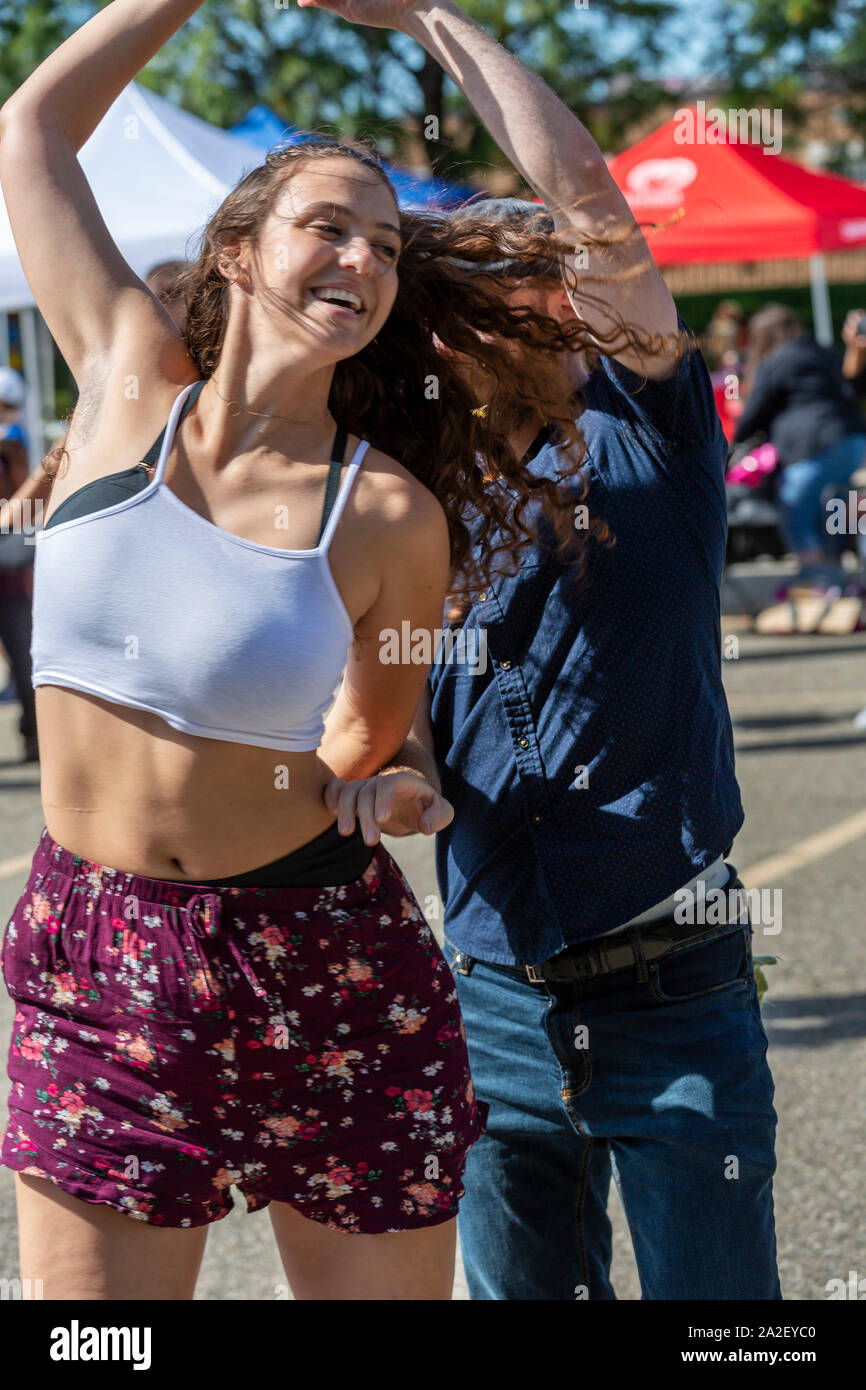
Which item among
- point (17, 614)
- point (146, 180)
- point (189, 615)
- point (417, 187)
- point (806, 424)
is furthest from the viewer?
point (806, 424)

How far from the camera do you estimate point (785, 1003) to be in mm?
4520

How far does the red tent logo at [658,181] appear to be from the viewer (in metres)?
10.8

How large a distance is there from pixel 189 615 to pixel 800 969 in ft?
11.3

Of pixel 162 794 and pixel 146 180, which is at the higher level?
pixel 146 180

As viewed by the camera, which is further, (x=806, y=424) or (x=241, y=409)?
(x=806, y=424)

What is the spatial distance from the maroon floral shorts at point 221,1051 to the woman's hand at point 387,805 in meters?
0.09

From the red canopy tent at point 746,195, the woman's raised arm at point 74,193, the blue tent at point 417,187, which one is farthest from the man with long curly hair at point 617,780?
the red canopy tent at point 746,195

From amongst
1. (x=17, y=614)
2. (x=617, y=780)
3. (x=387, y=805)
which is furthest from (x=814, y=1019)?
(x=17, y=614)

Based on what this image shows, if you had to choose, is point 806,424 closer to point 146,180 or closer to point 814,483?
point 814,483

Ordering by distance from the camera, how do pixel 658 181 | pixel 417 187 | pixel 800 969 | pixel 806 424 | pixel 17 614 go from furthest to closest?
pixel 658 181 < pixel 806 424 < pixel 17 614 < pixel 800 969 < pixel 417 187

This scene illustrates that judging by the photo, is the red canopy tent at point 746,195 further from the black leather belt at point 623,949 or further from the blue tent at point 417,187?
the black leather belt at point 623,949

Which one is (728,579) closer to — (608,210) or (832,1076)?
(832,1076)

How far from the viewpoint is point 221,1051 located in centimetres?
179

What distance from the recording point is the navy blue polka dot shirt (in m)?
2.01
